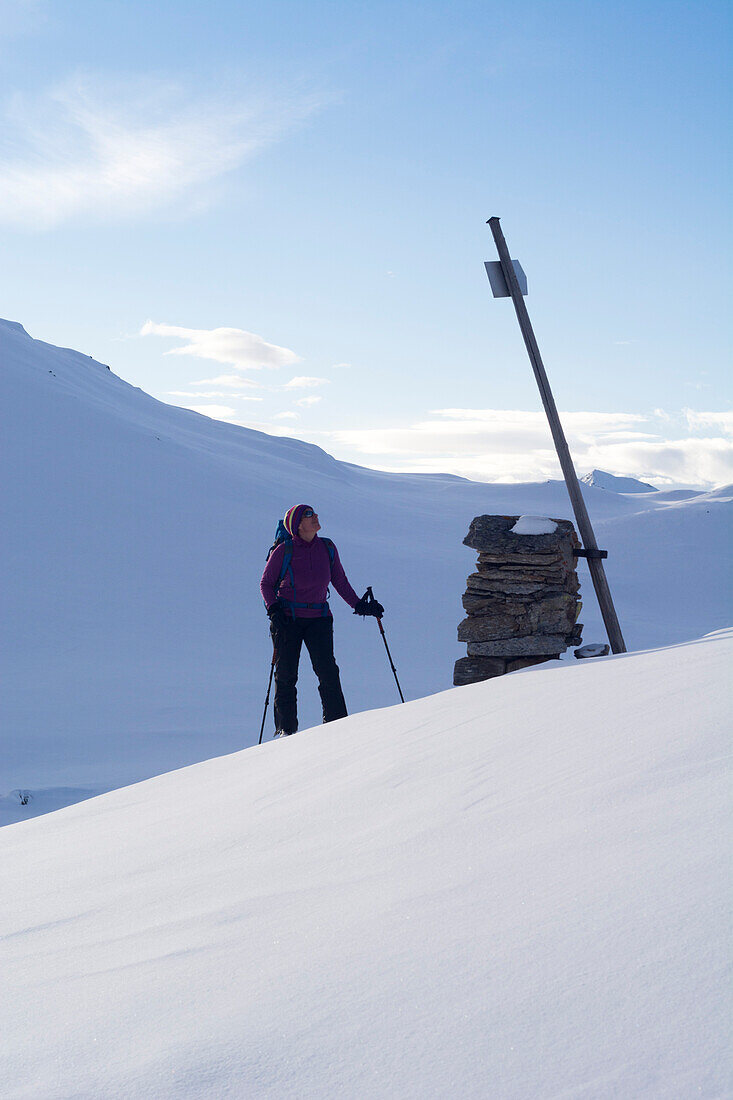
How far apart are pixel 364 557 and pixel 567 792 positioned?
20205 millimetres

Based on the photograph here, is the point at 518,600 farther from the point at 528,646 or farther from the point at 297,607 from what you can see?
the point at 297,607

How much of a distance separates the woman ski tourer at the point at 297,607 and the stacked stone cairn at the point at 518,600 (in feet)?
4.05

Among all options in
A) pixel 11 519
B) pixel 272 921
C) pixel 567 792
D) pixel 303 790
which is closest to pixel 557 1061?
pixel 272 921

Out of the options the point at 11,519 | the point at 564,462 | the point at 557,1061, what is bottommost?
the point at 557,1061

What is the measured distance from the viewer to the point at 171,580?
18234 mm

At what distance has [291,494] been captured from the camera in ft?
93.0

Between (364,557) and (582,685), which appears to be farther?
(364,557)

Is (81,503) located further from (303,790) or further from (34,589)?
(303,790)

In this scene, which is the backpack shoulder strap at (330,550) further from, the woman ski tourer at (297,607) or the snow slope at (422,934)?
the snow slope at (422,934)

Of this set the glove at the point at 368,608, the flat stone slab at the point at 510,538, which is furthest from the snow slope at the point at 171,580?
the flat stone slab at the point at 510,538

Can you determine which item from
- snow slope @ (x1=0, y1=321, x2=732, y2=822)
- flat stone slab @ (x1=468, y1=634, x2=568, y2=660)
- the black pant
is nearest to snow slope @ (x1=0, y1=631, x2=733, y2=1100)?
the black pant

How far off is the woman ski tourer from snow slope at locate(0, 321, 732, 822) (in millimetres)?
2134

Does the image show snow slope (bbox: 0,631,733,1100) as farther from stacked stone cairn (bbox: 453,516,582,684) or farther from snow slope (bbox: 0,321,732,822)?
snow slope (bbox: 0,321,732,822)

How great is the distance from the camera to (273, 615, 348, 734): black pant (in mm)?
7148
